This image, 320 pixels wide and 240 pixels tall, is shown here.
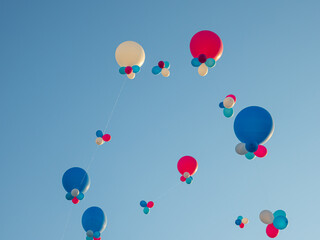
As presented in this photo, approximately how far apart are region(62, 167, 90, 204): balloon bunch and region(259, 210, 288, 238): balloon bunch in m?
4.40

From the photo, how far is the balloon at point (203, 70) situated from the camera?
9.30m

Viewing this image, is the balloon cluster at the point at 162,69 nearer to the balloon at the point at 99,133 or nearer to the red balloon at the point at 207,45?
the red balloon at the point at 207,45

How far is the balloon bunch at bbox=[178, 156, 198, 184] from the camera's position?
1048cm

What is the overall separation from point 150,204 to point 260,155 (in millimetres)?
3274

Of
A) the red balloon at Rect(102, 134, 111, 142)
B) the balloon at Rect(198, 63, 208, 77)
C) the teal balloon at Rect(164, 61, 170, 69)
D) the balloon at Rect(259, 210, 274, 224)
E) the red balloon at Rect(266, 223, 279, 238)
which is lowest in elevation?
the red balloon at Rect(266, 223, 279, 238)

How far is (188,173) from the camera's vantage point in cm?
1052

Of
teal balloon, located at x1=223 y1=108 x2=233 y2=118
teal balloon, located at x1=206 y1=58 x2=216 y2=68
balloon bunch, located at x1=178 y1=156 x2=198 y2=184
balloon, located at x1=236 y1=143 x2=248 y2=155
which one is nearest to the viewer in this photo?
balloon, located at x1=236 y1=143 x2=248 y2=155

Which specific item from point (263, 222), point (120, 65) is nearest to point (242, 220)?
point (263, 222)

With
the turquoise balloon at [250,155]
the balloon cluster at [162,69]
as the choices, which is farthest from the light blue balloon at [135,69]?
the turquoise balloon at [250,155]

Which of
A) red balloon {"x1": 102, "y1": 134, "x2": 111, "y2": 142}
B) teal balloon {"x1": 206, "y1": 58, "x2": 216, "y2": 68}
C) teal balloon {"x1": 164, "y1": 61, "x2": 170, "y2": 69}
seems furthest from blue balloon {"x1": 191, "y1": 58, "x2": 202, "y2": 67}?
red balloon {"x1": 102, "y1": 134, "x2": 111, "y2": 142}

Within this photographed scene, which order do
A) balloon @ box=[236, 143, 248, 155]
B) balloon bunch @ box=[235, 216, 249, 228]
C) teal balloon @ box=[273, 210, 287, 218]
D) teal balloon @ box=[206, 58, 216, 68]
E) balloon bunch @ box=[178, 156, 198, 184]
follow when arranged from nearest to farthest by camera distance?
1. teal balloon @ box=[273, 210, 287, 218]
2. balloon @ box=[236, 143, 248, 155]
3. teal balloon @ box=[206, 58, 216, 68]
4. balloon bunch @ box=[235, 216, 249, 228]
5. balloon bunch @ box=[178, 156, 198, 184]

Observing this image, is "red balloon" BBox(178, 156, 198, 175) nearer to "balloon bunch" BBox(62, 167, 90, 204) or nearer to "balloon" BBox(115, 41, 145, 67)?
"balloon bunch" BBox(62, 167, 90, 204)

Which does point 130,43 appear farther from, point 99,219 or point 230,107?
point 99,219

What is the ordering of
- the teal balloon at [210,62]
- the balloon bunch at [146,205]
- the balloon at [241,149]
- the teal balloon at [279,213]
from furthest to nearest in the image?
1. the balloon bunch at [146,205]
2. the teal balloon at [210,62]
3. the balloon at [241,149]
4. the teal balloon at [279,213]
